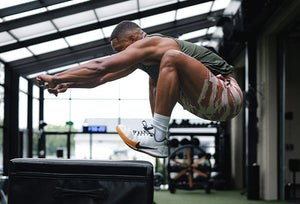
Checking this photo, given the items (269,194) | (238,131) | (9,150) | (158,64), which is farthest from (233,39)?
(158,64)

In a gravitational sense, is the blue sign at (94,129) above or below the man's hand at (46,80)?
below

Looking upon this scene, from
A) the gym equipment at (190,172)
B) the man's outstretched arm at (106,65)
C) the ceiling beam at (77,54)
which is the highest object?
the ceiling beam at (77,54)

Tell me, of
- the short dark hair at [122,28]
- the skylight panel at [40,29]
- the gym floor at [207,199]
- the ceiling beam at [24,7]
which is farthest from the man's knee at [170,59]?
the gym floor at [207,199]

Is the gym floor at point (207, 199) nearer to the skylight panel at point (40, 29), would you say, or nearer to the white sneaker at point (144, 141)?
the skylight panel at point (40, 29)

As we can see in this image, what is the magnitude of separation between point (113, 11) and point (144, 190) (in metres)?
3.43

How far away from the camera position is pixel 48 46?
2959 millimetres

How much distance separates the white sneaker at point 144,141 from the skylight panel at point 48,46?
1.48 metres

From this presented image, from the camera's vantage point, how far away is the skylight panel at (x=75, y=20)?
3.84 meters

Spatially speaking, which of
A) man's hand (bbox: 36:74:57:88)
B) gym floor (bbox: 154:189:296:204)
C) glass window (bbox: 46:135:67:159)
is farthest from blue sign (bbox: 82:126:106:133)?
glass window (bbox: 46:135:67:159)

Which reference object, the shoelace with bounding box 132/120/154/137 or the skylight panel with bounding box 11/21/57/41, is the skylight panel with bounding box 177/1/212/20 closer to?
the skylight panel with bounding box 11/21/57/41

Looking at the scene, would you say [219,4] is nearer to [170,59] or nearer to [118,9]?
[118,9]

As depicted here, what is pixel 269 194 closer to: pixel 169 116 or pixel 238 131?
pixel 238 131

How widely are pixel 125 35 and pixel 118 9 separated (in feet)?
12.0

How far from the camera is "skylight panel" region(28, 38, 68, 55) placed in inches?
101
